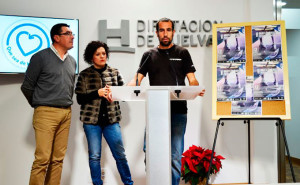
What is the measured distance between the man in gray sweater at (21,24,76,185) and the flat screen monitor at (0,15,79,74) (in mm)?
437

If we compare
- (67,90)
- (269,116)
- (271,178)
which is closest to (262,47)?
(269,116)

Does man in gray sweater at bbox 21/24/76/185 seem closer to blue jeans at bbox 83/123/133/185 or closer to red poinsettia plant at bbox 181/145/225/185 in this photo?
blue jeans at bbox 83/123/133/185

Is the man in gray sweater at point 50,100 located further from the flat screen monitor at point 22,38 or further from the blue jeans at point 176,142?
the blue jeans at point 176,142

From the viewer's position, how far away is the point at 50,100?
2.47 m

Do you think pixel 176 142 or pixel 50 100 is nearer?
pixel 176 142

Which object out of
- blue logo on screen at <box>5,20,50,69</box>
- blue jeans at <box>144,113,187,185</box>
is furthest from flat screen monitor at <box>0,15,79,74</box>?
blue jeans at <box>144,113,187,185</box>

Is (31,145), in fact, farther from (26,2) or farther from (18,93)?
(26,2)

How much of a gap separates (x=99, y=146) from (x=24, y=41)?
1.34m

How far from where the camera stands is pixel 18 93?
311 cm

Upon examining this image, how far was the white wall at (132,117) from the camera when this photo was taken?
309 centimetres

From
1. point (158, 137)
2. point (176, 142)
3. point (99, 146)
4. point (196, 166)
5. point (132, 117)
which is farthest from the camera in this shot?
point (132, 117)

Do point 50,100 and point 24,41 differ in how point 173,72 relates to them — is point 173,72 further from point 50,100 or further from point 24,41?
point 24,41

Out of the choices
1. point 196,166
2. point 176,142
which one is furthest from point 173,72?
point 196,166

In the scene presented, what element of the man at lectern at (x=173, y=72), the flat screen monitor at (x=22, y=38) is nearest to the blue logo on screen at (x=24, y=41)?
the flat screen monitor at (x=22, y=38)
